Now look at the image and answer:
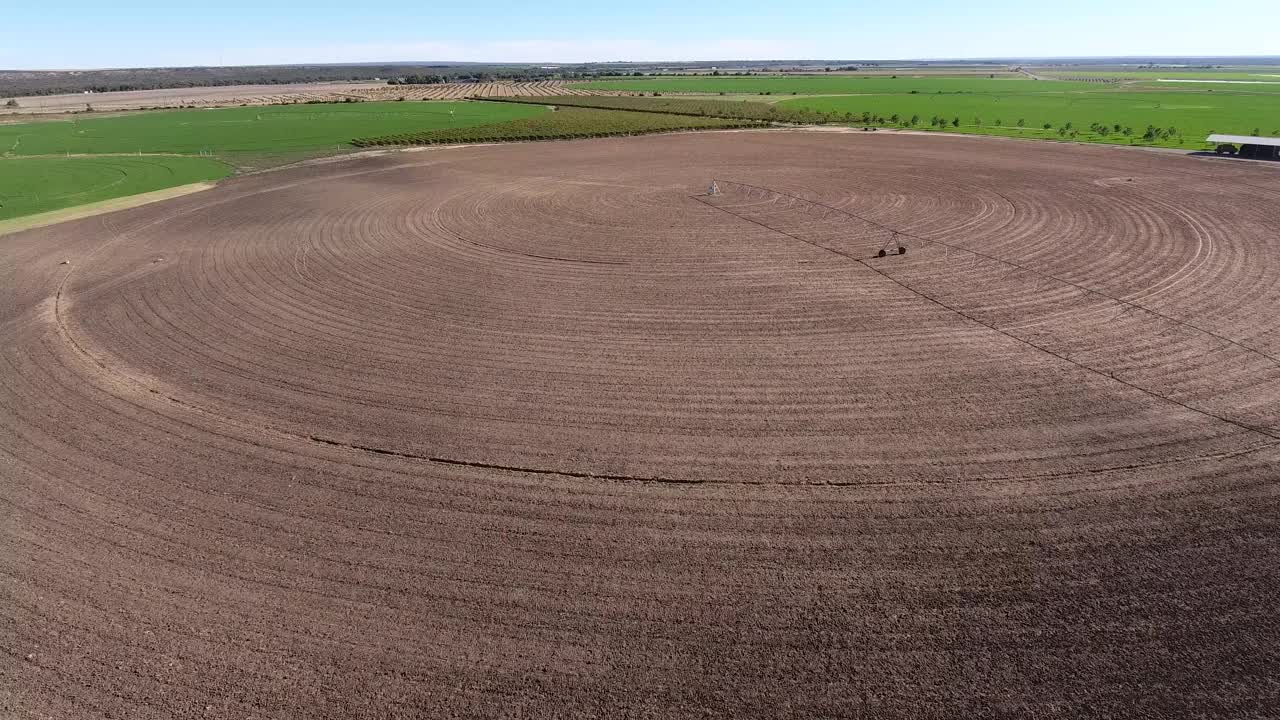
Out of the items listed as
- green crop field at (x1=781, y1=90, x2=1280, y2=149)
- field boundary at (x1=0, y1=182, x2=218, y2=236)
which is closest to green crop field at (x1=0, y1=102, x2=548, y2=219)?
field boundary at (x1=0, y1=182, x2=218, y2=236)

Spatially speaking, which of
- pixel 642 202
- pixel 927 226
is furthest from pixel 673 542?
pixel 642 202

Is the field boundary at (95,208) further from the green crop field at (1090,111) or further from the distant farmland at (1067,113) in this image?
the green crop field at (1090,111)

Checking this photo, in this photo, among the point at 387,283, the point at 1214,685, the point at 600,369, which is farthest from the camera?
the point at 387,283

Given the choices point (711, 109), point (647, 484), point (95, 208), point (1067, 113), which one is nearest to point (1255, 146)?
point (1067, 113)

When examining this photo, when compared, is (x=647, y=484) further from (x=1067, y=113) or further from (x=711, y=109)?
(x=1067, y=113)

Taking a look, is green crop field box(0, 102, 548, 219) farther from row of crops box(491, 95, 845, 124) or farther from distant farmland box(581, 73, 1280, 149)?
distant farmland box(581, 73, 1280, 149)

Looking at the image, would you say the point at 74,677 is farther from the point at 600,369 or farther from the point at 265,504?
the point at 600,369
